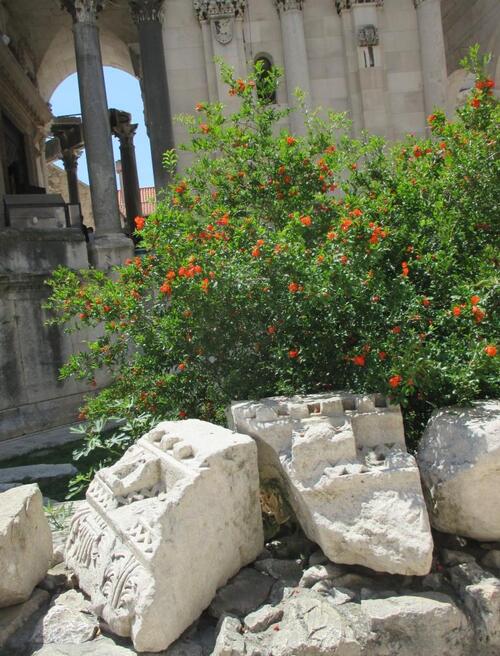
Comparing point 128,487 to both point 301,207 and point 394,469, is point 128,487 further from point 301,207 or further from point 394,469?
point 301,207

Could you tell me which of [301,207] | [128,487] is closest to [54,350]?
[301,207]

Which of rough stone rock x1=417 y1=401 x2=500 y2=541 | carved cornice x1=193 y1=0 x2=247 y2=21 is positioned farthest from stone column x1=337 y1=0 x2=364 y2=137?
rough stone rock x1=417 y1=401 x2=500 y2=541

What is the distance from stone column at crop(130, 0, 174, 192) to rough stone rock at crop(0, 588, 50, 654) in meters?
8.68

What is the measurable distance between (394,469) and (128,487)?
135cm

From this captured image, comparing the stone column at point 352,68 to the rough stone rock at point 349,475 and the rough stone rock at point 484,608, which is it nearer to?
the rough stone rock at point 349,475

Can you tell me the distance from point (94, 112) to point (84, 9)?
1.67m

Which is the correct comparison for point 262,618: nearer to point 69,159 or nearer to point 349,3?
point 349,3

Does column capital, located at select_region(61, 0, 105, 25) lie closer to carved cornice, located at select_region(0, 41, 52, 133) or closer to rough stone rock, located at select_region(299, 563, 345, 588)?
carved cornice, located at select_region(0, 41, 52, 133)

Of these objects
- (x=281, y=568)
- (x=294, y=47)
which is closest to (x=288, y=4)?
(x=294, y=47)

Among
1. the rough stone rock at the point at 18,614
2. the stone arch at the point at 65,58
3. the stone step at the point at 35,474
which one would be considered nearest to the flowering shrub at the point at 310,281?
the rough stone rock at the point at 18,614

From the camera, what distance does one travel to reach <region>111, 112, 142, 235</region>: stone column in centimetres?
1808

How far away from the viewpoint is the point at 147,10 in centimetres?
1126

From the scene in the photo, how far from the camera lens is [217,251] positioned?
434 centimetres

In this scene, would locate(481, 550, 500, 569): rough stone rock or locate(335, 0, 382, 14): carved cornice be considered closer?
locate(481, 550, 500, 569): rough stone rock
